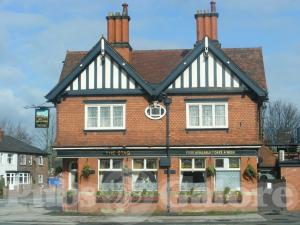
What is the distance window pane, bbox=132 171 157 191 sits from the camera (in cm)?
3192

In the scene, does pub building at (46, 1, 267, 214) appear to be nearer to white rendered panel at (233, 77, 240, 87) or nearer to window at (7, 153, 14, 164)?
white rendered panel at (233, 77, 240, 87)

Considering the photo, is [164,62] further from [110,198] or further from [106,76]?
[110,198]

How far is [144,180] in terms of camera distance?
32.1 metres

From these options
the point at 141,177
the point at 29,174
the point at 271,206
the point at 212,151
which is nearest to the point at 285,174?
the point at 271,206

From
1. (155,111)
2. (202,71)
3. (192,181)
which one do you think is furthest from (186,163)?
(202,71)

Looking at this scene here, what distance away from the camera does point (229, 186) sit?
103ft

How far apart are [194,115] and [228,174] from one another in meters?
3.76

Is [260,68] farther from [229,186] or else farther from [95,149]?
[95,149]

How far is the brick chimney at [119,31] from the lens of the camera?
34.1 meters

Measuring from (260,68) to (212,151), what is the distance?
6230mm

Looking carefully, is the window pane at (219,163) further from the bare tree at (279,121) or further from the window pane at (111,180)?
the bare tree at (279,121)

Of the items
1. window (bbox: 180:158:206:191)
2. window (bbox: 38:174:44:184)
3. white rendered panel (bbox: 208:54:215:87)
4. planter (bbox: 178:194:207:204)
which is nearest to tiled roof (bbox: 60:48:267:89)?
white rendered panel (bbox: 208:54:215:87)

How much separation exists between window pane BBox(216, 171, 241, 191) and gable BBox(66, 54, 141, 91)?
22.0ft

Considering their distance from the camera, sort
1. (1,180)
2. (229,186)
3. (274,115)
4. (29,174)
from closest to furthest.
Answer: (229,186), (1,180), (29,174), (274,115)
